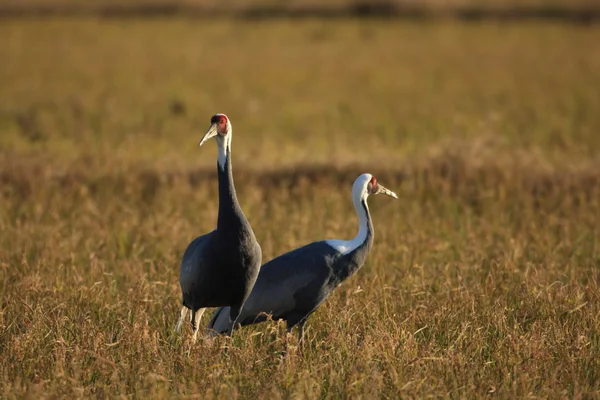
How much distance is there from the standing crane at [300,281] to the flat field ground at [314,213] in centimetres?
17

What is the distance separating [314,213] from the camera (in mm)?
9531

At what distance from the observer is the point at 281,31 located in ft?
92.7

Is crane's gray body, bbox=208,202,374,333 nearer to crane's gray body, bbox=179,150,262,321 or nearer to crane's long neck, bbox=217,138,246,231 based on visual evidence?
crane's gray body, bbox=179,150,262,321

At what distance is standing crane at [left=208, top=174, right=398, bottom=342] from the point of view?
5.77 m

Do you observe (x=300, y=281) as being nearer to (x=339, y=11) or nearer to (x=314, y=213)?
(x=314, y=213)

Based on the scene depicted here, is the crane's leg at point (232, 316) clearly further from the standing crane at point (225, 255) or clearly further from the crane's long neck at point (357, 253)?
the crane's long neck at point (357, 253)

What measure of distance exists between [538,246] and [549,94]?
11560 mm

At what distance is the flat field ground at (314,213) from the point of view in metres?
5.08

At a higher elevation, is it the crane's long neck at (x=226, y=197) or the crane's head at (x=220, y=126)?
the crane's head at (x=220, y=126)

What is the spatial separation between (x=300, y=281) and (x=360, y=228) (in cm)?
57

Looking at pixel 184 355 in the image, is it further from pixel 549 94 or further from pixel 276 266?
pixel 549 94

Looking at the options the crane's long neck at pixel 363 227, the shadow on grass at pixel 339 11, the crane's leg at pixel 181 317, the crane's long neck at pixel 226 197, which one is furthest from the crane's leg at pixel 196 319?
the shadow on grass at pixel 339 11

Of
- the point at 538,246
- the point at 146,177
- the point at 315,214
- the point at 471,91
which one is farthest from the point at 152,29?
the point at 538,246

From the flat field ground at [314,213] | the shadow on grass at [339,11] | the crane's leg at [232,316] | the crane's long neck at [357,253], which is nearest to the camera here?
the flat field ground at [314,213]
